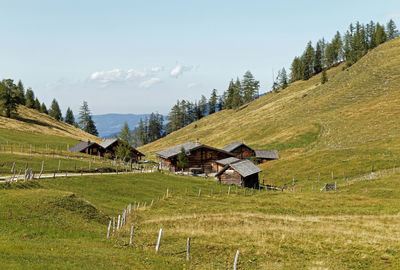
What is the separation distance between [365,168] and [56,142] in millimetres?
88381

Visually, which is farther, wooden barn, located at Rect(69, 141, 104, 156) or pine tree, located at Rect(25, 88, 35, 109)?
pine tree, located at Rect(25, 88, 35, 109)

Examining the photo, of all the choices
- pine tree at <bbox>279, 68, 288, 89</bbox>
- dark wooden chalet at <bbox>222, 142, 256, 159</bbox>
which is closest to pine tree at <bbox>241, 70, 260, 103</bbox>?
pine tree at <bbox>279, 68, 288, 89</bbox>

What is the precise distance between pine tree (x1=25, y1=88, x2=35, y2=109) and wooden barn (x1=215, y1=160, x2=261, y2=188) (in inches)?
5175

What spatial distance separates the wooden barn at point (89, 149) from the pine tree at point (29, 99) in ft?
269

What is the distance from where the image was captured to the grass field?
62.5 feet

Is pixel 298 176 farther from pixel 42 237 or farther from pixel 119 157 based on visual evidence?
pixel 42 237

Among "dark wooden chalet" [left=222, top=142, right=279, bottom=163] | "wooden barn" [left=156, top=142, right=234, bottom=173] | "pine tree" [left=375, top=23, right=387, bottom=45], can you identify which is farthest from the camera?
"pine tree" [left=375, top=23, right=387, bottom=45]

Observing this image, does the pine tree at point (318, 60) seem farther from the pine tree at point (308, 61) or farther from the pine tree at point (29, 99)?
the pine tree at point (29, 99)

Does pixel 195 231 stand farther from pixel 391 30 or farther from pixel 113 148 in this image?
pixel 391 30

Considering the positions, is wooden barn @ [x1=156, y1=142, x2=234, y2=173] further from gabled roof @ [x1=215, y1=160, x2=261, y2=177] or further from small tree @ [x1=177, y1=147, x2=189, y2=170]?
gabled roof @ [x1=215, y1=160, x2=261, y2=177]

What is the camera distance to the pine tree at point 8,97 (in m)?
120

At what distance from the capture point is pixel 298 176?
7056 centimetres

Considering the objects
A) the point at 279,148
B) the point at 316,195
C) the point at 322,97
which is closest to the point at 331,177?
the point at 316,195

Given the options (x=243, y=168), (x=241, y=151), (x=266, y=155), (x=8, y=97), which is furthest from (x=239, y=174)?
(x=8, y=97)
